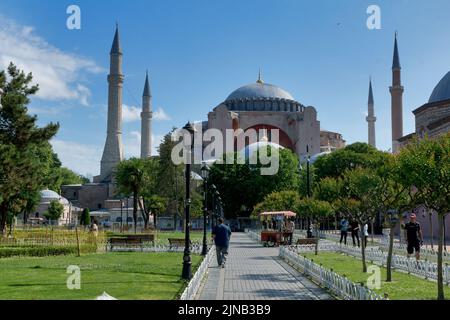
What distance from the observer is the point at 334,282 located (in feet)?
33.2

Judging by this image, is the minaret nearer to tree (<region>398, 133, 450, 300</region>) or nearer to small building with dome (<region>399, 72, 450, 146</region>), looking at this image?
small building with dome (<region>399, 72, 450, 146</region>)

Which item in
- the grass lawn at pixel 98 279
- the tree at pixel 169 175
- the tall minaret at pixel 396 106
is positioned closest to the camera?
the grass lawn at pixel 98 279

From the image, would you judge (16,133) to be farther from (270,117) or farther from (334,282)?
(270,117)

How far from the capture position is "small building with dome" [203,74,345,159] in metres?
77.9

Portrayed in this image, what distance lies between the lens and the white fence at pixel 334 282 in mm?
7859

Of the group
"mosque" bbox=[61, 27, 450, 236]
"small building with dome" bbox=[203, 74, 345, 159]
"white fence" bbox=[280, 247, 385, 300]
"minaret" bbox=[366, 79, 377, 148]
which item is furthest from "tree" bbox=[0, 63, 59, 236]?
"minaret" bbox=[366, 79, 377, 148]

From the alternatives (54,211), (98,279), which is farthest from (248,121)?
(98,279)

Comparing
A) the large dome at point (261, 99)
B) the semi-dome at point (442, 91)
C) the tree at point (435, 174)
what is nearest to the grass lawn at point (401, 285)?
the tree at point (435, 174)

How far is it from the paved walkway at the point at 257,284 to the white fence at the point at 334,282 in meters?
0.18

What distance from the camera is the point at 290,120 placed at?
80875mm

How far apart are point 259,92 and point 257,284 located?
76300 mm

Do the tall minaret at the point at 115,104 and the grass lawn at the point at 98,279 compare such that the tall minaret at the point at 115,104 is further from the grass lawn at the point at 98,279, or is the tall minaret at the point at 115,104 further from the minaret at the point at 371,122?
the grass lawn at the point at 98,279

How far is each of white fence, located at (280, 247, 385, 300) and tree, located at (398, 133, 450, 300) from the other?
59.1 inches
